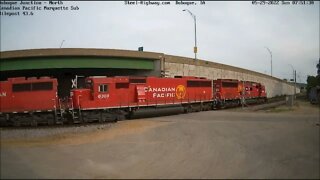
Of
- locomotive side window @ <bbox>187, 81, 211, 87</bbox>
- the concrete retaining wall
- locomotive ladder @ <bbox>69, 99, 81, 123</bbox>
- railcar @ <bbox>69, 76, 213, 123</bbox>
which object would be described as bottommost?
locomotive ladder @ <bbox>69, 99, 81, 123</bbox>

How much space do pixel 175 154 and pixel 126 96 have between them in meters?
16.5

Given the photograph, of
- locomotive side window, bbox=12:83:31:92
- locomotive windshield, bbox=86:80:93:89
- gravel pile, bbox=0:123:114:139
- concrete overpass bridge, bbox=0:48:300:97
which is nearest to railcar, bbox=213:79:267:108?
concrete overpass bridge, bbox=0:48:300:97

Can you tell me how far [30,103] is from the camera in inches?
1087

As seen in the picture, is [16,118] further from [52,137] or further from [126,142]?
[126,142]

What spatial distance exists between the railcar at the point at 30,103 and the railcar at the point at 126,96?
5.96 feet

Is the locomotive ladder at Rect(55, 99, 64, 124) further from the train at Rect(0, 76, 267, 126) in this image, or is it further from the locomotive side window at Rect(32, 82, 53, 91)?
the locomotive side window at Rect(32, 82, 53, 91)

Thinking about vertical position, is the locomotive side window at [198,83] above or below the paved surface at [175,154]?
above

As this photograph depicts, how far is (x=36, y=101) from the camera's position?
27.7 metres

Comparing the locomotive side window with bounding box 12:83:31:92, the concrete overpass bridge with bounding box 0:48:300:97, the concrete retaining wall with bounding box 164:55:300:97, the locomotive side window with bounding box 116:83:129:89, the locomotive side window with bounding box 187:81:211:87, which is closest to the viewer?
the locomotive side window with bounding box 12:83:31:92

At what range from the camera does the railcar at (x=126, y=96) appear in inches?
1099

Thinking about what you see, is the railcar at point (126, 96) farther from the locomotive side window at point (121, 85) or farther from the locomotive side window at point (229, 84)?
the locomotive side window at point (229, 84)

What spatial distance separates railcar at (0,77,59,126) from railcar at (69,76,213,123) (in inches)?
71.5

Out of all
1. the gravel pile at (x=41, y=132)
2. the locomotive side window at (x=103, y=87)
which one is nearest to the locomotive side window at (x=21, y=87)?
the gravel pile at (x=41, y=132)

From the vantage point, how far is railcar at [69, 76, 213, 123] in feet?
91.6
